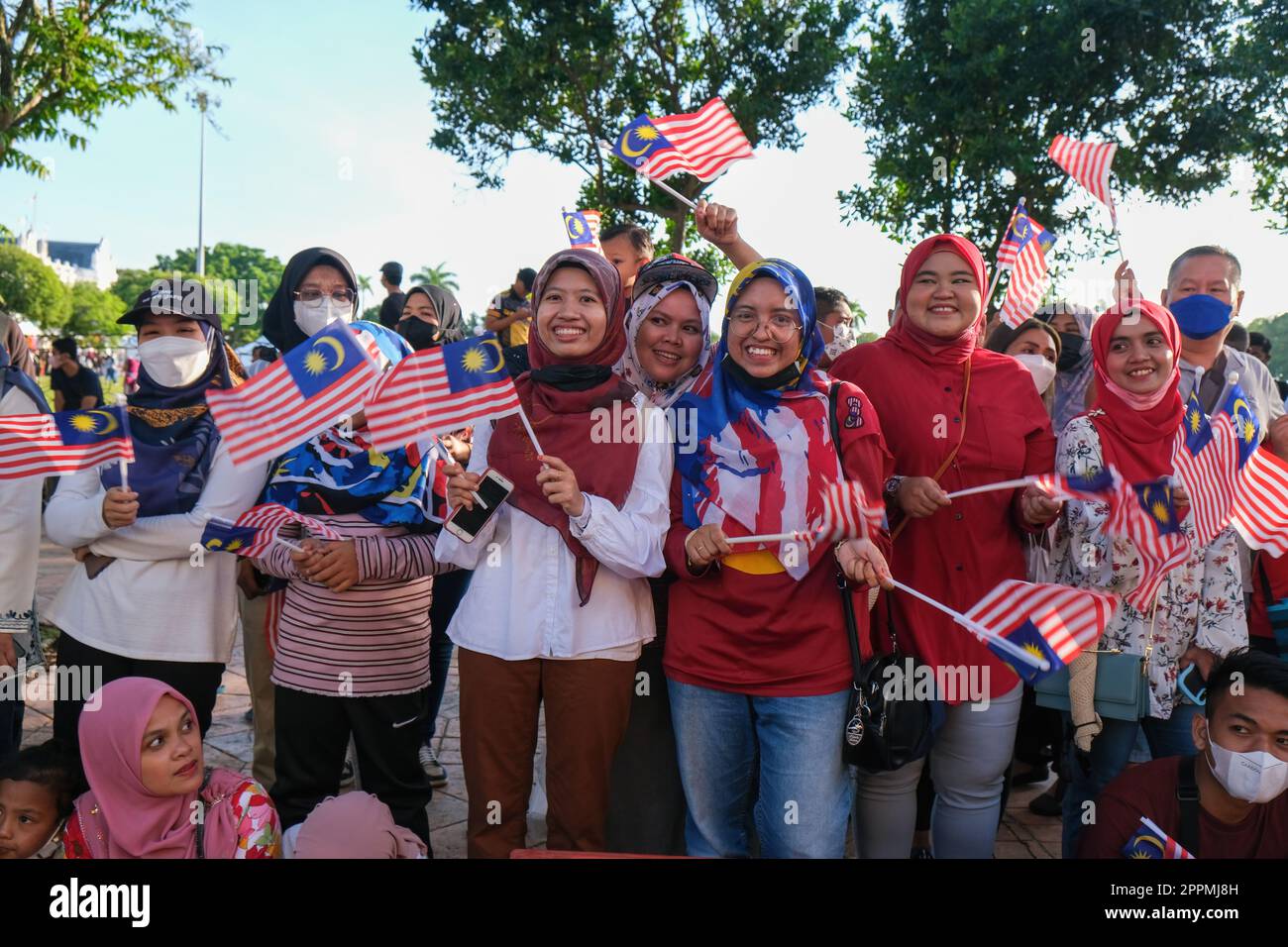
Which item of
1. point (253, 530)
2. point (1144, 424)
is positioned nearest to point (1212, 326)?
point (1144, 424)

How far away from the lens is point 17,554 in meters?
3.21

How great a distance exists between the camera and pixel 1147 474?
10.1 ft

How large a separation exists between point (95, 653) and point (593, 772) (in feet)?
5.39

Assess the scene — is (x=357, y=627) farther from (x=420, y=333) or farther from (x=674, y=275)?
(x=420, y=333)

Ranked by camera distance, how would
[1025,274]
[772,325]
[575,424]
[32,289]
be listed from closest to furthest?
[772,325] < [575,424] < [1025,274] < [32,289]

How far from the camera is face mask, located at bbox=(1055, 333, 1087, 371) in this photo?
4816 mm

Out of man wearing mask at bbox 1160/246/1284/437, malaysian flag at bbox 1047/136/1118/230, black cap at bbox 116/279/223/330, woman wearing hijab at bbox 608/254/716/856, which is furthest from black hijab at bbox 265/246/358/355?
malaysian flag at bbox 1047/136/1118/230

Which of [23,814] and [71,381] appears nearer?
[23,814]

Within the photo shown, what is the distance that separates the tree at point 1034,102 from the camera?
10.1 m

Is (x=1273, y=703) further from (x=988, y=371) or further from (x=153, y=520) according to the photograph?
(x=153, y=520)

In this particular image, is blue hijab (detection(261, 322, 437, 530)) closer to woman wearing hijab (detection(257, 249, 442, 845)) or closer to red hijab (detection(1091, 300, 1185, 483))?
woman wearing hijab (detection(257, 249, 442, 845))

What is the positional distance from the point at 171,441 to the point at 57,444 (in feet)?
1.06

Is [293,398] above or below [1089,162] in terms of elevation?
below

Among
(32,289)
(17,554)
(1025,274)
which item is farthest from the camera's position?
(32,289)
